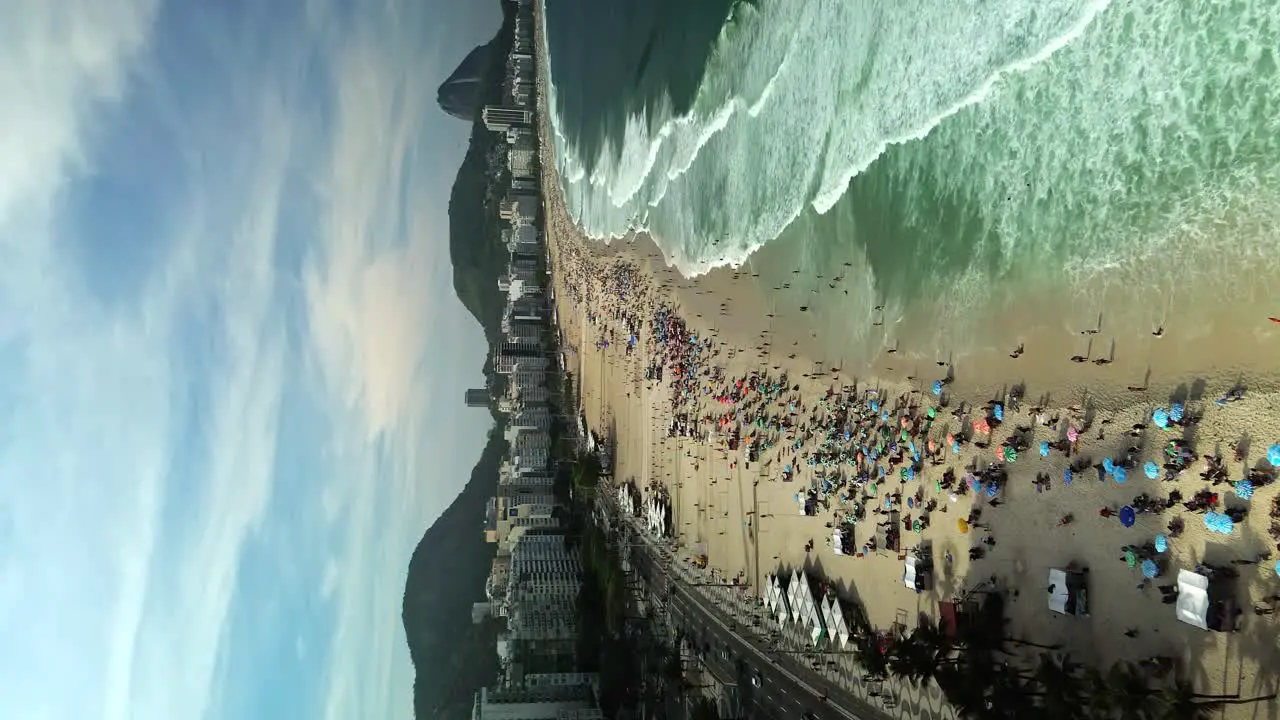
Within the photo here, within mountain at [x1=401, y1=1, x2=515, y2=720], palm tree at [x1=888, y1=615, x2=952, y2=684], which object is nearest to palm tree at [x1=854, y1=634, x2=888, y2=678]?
palm tree at [x1=888, y1=615, x2=952, y2=684]

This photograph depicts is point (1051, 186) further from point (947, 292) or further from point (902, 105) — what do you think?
point (902, 105)

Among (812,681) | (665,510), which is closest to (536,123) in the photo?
(665,510)

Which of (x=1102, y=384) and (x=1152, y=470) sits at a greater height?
(x=1102, y=384)

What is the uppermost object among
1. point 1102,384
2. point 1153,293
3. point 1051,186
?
point 1051,186

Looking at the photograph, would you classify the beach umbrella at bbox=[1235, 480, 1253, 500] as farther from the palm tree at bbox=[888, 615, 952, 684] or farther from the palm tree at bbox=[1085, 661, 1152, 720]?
the palm tree at bbox=[888, 615, 952, 684]

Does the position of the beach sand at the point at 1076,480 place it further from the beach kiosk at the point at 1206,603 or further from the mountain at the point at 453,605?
the mountain at the point at 453,605

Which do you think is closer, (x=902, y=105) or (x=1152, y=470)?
(x=1152, y=470)
